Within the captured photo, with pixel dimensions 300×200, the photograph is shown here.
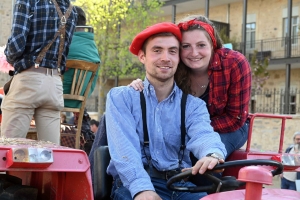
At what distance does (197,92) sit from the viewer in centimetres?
399

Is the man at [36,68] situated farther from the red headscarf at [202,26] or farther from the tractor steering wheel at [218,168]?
the tractor steering wheel at [218,168]

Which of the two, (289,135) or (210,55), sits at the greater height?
(210,55)

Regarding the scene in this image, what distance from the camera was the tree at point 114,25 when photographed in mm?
21781

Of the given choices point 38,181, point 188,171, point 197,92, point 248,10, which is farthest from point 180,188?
point 248,10

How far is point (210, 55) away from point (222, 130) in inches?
24.0

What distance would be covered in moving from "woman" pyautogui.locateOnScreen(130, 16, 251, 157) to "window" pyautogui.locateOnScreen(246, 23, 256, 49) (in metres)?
23.7

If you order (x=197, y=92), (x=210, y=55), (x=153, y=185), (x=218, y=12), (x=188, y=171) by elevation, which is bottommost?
(x=153, y=185)

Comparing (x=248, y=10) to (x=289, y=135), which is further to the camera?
(x=248, y=10)

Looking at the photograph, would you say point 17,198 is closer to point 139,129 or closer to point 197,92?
point 139,129

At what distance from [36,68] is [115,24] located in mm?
18991

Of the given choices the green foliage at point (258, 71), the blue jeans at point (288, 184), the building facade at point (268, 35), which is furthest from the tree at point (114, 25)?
the blue jeans at point (288, 184)

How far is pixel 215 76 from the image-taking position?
3.98 metres

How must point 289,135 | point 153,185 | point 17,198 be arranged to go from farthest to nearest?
point 289,135 → point 153,185 → point 17,198

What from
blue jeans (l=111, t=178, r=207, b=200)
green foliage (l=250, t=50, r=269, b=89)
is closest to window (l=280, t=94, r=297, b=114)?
green foliage (l=250, t=50, r=269, b=89)
